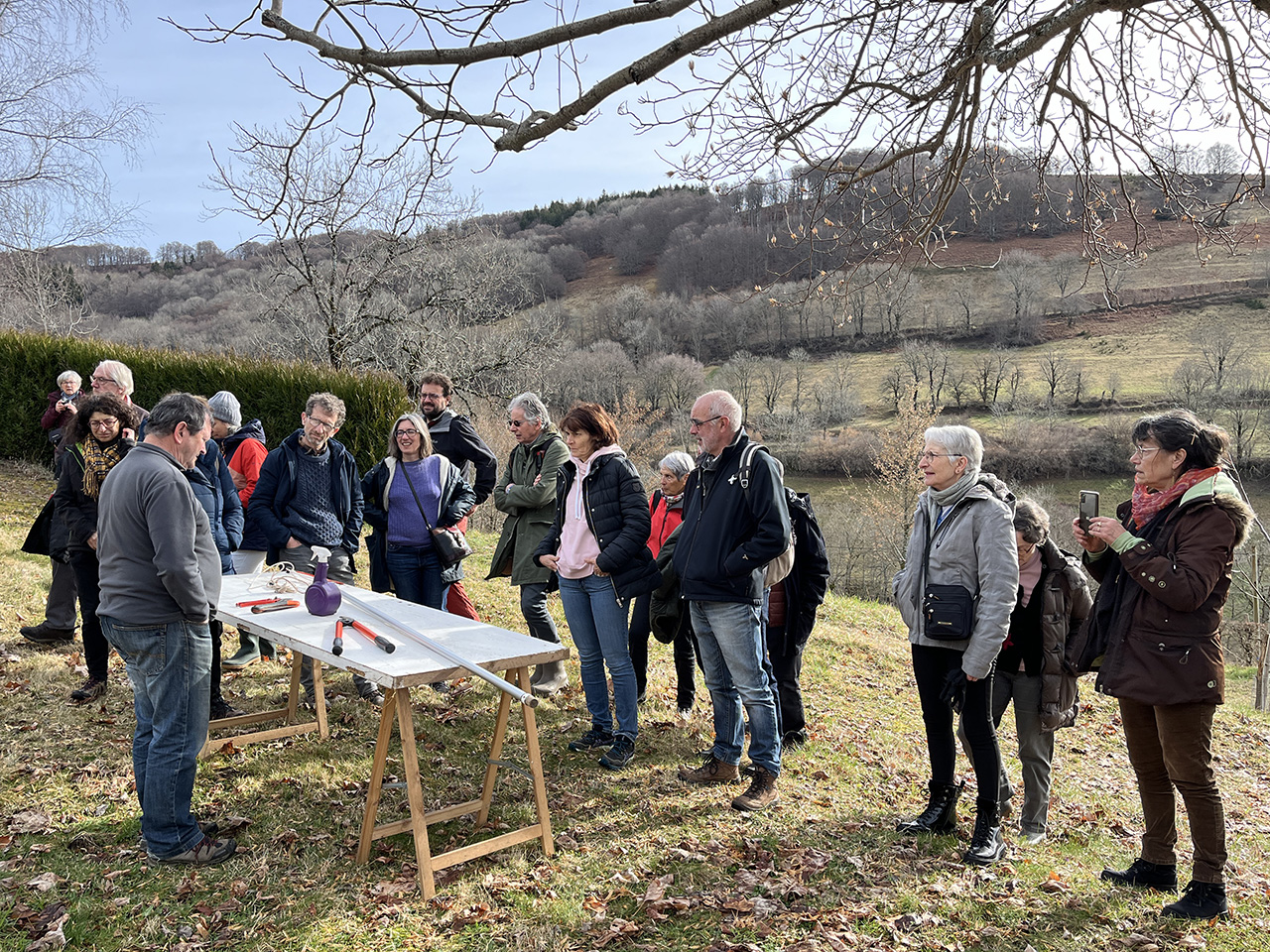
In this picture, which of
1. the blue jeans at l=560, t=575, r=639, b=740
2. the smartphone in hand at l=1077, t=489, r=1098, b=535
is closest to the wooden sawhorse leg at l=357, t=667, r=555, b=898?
the blue jeans at l=560, t=575, r=639, b=740

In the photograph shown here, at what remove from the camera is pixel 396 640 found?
3980 mm

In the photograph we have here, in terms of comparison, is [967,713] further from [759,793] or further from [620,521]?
[620,521]

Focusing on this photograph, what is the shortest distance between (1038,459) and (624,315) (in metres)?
40.2

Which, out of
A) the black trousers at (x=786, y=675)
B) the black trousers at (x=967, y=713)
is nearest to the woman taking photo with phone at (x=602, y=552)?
the black trousers at (x=786, y=675)

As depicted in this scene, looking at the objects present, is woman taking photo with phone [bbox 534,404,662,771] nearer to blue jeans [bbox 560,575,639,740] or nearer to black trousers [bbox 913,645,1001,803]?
blue jeans [bbox 560,575,639,740]

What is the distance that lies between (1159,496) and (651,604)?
10.6 ft

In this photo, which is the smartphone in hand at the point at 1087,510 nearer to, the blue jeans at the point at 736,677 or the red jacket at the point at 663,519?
the blue jeans at the point at 736,677

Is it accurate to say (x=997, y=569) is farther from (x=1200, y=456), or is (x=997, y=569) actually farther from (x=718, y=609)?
(x=718, y=609)

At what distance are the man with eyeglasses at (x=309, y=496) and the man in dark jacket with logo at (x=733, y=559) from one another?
2.63 metres

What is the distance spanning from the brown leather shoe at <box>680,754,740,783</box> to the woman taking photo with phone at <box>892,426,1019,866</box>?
4.20 feet

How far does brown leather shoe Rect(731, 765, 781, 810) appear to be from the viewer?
479cm

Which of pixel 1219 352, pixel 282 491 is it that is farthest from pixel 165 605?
pixel 1219 352

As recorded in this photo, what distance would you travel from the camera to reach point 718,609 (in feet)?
15.6

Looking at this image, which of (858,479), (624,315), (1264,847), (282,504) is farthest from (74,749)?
(624,315)
